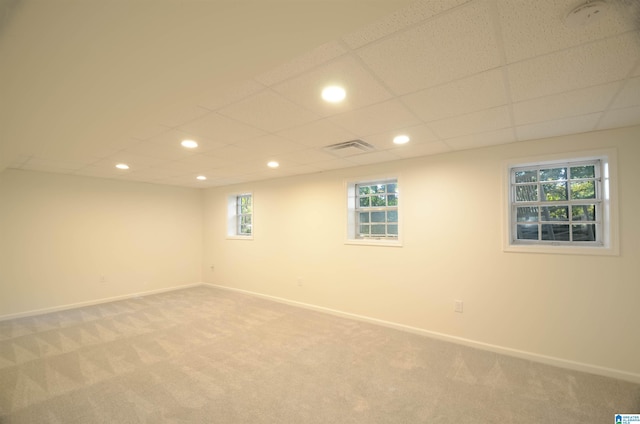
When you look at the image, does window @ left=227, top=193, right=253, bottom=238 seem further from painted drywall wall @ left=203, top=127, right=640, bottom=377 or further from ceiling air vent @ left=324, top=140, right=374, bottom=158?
ceiling air vent @ left=324, top=140, right=374, bottom=158

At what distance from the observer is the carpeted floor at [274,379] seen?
2072 mm

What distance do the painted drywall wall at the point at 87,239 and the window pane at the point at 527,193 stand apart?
20.8ft

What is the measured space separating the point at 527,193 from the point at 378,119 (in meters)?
2.16

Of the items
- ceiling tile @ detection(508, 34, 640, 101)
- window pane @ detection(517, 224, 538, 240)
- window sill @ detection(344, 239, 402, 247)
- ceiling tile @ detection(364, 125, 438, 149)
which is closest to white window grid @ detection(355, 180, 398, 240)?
window sill @ detection(344, 239, 402, 247)

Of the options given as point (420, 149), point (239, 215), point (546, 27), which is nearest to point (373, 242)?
point (420, 149)

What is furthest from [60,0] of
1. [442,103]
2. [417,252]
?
[417,252]

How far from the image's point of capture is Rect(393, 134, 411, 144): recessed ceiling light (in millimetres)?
2855

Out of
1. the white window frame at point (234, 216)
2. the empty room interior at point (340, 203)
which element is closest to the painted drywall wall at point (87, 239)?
the empty room interior at point (340, 203)

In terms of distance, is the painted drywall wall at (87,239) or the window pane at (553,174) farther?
the painted drywall wall at (87,239)

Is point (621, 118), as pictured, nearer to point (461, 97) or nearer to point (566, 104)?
point (566, 104)

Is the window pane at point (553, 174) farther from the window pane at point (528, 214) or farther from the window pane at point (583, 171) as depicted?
the window pane at point (528, 214)

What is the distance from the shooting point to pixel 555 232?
3.06 metres

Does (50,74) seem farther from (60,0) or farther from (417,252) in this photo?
(417,252)

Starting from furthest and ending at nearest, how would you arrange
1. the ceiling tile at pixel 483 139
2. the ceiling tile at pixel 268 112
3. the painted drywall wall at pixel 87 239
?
1. the painted drywall wall at pixel 87 239
2. the ceiling tile at pixel 483 139
3. the ceiling tile at pixel 268 112
